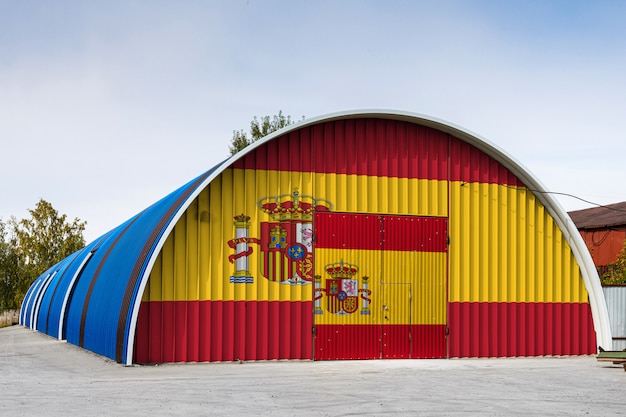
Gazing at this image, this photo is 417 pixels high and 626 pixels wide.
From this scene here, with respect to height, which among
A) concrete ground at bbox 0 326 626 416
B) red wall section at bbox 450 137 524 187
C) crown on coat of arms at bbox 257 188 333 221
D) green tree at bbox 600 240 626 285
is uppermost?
red wall section at bbox 450 137 524 187

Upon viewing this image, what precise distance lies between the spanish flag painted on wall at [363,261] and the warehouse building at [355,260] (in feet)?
0.09

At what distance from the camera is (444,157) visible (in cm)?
1927

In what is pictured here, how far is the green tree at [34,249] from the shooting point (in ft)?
208

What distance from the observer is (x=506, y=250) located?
1950cm

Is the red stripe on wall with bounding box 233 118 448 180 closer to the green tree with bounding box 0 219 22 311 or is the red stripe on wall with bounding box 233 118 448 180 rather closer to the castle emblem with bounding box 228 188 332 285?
the castle emblem with bounding box 228 188 332 285

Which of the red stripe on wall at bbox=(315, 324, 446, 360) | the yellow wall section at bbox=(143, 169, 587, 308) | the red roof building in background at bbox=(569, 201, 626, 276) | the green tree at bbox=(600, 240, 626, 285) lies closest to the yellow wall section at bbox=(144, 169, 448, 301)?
the yellow wall section at bbox=(143, 169, 587, 308)

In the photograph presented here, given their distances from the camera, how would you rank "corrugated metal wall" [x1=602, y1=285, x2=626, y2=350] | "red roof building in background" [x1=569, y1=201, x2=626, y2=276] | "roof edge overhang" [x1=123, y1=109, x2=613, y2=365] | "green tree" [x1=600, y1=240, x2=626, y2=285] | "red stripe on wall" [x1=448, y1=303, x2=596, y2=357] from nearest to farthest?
"roof edge overhang" [x1=123, y1=109, x2=613, y2=365], "red stripe on wall" [x1=448, y1=303, x2=596, y2=357], "corrugated metal wall" [x1=602, y1=285, x2=626, y2=350], "green tree" [x1=600, y1=240, x2=626, y2=285], "red roof building in background" [x1=569, y1=201, x2=626, y2=276]

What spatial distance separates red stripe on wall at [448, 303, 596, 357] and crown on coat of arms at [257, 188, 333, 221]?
394 centimetres

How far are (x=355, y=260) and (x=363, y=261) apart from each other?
0.62ft

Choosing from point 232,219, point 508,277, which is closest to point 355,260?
point 232,219

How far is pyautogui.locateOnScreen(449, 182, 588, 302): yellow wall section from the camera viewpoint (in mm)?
19109

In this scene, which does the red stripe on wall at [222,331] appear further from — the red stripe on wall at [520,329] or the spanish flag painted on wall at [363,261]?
the red stripe on wall at [520,329]

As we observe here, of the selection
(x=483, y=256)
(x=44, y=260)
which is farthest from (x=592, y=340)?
(x=44, y=260)

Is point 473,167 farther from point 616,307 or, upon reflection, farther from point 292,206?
point 616,307
